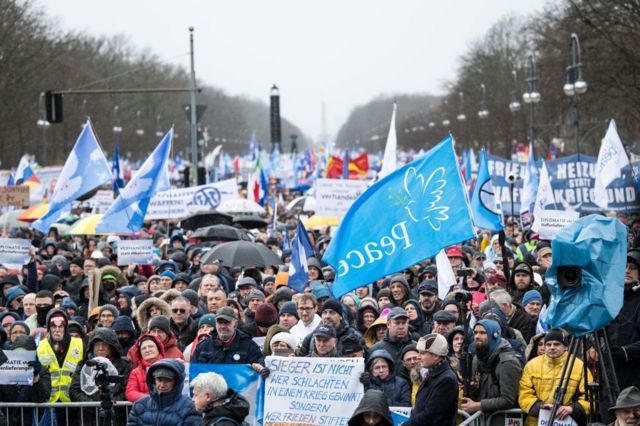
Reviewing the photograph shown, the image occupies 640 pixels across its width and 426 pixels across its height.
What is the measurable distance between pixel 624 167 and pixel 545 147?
4500cm

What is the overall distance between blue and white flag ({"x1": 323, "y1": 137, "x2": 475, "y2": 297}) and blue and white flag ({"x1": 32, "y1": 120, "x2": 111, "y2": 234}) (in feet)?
29.7

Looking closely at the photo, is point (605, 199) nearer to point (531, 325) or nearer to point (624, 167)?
point (624, 167)

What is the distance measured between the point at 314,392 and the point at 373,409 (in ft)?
3.92

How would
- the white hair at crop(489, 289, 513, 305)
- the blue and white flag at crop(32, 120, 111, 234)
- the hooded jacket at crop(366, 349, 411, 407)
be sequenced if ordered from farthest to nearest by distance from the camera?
the blue and white flag at crop(32, 120, 111, 234), the white hair at crop(489, 289, 513, 305), the hooded jacket at crop(366, 349, 411, 407)

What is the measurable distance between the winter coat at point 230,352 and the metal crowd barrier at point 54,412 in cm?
66

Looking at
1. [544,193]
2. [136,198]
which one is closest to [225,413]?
[136,198]

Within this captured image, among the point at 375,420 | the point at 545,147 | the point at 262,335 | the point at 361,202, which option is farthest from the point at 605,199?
the point at 545,147

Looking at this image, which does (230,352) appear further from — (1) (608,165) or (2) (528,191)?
(2) (528,191)

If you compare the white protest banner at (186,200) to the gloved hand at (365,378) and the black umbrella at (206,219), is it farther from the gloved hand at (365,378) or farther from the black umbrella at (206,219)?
the gloved hand at (365,378)

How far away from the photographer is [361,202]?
9617mm

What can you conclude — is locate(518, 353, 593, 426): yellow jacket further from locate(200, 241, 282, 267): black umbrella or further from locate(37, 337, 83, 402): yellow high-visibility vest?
locate(200, 241, 282, 267): black umbrella

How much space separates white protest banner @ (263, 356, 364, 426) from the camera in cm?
876

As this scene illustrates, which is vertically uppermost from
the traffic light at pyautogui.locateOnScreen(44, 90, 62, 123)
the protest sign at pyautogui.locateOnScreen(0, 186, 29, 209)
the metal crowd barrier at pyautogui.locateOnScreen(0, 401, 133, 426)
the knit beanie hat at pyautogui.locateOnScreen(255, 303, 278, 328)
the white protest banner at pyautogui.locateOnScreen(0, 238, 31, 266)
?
the traffic light at pyautogui.locateOnScreen(44, 90, 62, 123)

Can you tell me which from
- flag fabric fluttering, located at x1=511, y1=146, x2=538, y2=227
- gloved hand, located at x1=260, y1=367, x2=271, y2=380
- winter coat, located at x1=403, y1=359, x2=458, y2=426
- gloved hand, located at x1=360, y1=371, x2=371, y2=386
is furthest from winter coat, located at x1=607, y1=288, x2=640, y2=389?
flag fabric fluttering, located at x1=511, y1=146, x2=538, y2=227
